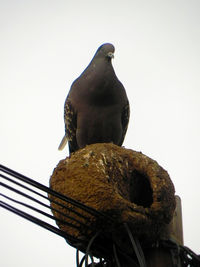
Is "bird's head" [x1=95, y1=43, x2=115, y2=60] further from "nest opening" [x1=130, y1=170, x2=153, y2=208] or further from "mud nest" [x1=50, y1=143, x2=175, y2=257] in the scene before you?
"nest opening" [x1=130, y1=170, x2=153, y2=208]

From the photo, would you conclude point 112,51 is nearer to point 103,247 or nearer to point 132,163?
point 132,163

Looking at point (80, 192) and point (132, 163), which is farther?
point (132, 163)

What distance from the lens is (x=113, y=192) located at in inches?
161

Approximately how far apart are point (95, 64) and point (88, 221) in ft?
10.4

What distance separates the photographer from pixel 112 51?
6.86m

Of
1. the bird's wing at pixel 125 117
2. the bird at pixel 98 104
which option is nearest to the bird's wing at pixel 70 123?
the bird at pixel 98 104

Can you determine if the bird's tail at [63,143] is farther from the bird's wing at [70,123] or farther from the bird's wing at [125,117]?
the bird's wing at [125,117]

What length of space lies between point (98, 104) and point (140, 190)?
207 cm

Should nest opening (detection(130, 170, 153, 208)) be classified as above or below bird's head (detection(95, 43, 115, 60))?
below

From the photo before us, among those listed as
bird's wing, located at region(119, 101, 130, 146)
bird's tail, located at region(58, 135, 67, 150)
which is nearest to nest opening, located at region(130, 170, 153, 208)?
bird's wing, located at region(119, 101, 130, 146)

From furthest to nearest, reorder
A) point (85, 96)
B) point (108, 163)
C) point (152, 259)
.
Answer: point (85, 96) < point (108, 163) < point (152, 259)

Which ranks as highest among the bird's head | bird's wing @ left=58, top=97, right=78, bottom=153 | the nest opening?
the bird's head

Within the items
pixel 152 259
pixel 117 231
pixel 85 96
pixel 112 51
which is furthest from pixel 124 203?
pixel 112 51

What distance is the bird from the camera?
259 inches
